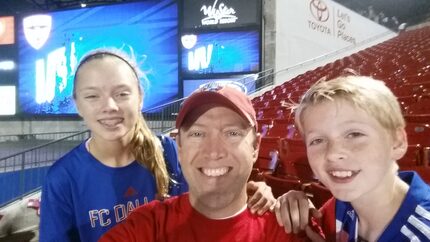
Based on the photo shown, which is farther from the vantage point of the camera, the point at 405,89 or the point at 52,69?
the point at 52,69

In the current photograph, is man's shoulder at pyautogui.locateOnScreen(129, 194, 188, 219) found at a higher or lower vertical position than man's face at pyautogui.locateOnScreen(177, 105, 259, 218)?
lower

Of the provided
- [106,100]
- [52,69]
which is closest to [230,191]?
[106,100]

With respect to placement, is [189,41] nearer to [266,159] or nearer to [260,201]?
[266,159]

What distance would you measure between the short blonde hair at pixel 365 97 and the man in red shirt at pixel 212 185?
0.74 feet

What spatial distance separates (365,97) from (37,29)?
13063 millimetres

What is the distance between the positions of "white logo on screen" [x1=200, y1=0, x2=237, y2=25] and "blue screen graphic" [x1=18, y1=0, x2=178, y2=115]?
2.98 ft

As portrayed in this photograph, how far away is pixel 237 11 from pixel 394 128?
9.15 metres

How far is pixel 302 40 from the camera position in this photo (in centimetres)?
1066

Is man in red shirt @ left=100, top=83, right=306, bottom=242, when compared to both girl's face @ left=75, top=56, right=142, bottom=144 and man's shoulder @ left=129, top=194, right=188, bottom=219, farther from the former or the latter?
girl's face @ left=75, top=56, right=142, bottom=144

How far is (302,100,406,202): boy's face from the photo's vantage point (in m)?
1.02

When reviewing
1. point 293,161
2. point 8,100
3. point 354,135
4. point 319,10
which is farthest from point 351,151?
point 8,100

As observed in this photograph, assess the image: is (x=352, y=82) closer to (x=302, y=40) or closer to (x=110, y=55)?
(x=110, y=55)

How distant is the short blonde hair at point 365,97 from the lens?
1045 millimetres

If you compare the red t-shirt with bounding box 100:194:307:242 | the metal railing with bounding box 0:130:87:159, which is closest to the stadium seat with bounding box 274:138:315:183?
the red t-shirt with bounding box 100:194:307:242
